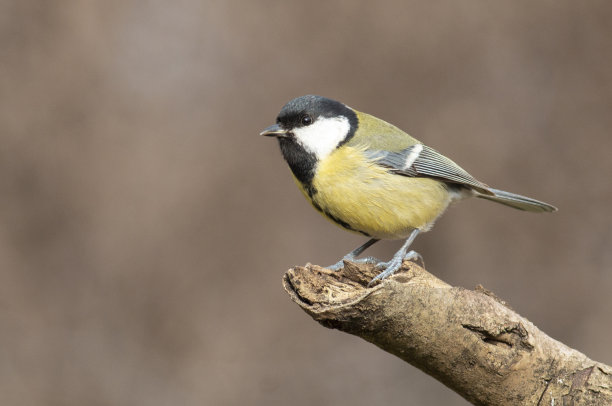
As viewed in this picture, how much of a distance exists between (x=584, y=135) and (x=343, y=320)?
3.59m

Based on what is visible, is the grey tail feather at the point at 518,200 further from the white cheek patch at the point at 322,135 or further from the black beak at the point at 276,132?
the black beak at the point at 276,132

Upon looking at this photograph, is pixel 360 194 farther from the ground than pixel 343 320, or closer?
farther from the ground

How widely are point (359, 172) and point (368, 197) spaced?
0.12 meters

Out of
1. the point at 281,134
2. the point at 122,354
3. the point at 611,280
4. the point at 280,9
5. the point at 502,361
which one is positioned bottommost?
the point at 122,354

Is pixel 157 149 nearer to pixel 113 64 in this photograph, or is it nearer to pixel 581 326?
pixel 113 64

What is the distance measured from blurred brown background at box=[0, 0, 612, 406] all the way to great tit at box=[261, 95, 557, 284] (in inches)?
69.8

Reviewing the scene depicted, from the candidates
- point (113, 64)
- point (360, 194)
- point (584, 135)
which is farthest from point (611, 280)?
point (113, 64)

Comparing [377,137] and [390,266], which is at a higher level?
[377,137]

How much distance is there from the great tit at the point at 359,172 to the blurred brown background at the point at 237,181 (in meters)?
1.77

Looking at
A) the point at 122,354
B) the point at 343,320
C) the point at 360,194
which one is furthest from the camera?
the point at 122,354

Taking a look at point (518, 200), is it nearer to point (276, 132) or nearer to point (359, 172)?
point (359, 172)

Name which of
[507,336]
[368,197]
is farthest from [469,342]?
[368,197]

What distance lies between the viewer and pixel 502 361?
2068mm

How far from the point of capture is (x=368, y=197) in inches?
107
